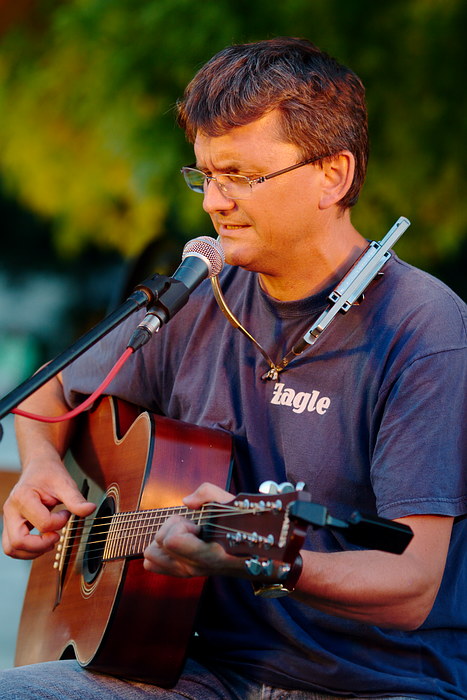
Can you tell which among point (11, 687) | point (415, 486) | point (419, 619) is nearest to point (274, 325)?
point (415, 486)

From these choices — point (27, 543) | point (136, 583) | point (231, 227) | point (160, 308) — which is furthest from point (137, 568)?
point (231, 227)

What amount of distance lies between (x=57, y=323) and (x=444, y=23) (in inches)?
134

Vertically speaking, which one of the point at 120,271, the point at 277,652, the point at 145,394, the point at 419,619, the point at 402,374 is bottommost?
the point at 277,652

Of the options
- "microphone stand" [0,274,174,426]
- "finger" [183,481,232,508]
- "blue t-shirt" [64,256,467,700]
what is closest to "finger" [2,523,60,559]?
"blue t-shirt" [64,256,467,700]

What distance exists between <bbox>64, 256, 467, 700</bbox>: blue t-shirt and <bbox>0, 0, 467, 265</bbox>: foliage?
2988 millimetres

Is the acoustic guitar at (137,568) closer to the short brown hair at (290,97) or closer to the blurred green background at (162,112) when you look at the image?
the short brown hair at (290,97)

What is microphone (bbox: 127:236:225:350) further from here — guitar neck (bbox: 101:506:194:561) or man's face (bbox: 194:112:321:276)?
guitar neck (bbox: 101:506:194:561)

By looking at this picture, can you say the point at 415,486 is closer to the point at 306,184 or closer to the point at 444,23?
the point at 306,184

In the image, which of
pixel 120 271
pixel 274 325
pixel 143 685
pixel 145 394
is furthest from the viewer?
pixel 120 271

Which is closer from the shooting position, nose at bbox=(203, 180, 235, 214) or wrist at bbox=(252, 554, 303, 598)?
wrist at bbox=(252, 554, 303, 598)

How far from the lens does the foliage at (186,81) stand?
16.5 ft

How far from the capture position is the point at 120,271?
6.86m

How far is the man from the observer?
1814 millimetres

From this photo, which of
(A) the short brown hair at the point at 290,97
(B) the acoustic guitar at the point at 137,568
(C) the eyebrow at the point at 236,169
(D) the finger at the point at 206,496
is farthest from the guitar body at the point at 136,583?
(A) the short brown hair at the point at 290,97
